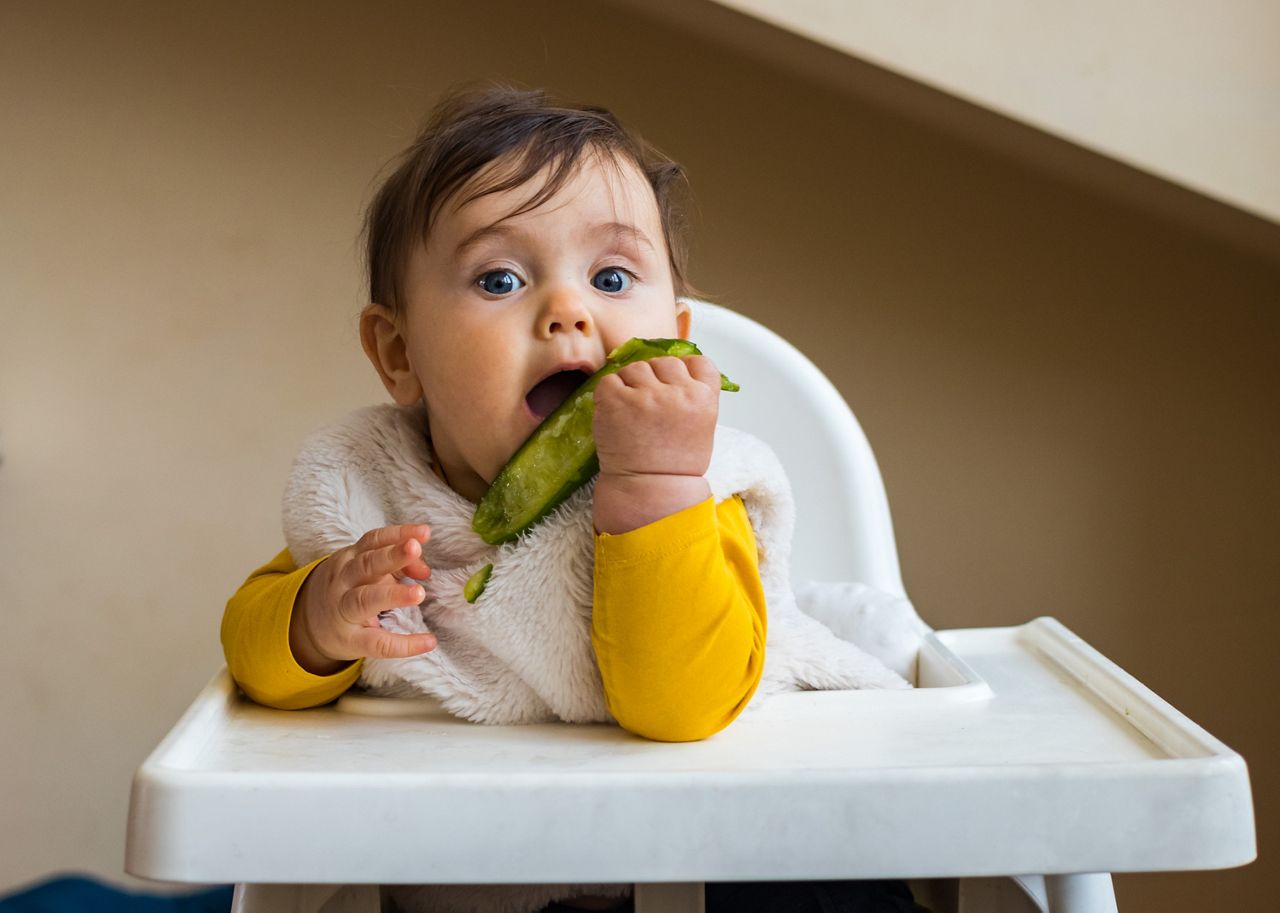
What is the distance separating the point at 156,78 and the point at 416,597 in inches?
47.2

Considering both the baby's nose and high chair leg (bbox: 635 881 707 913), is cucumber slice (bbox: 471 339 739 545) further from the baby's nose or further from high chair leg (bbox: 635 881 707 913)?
high chair leg (bbox: 635 881 707 913)

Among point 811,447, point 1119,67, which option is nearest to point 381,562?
point 811,447

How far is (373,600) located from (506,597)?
3.2 inches

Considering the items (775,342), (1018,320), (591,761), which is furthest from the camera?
(1018,320)

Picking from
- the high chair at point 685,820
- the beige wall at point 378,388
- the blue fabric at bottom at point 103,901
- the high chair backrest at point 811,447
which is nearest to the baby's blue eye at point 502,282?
the high chair at point 685,820

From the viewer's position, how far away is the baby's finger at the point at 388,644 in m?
0.65

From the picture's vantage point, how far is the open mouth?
0.75 metres

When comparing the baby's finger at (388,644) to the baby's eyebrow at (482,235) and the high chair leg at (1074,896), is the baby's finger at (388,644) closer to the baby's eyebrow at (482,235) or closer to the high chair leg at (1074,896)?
the baby's eyebrow at (482,235)

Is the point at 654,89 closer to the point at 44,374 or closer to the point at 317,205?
the point at 317,205

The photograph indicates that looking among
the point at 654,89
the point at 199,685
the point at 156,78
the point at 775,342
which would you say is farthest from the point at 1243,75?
the point at 199,685

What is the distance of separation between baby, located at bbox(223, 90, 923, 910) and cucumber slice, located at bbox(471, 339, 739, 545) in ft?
0.04

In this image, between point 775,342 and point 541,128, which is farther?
point 775,342

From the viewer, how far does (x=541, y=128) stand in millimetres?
802

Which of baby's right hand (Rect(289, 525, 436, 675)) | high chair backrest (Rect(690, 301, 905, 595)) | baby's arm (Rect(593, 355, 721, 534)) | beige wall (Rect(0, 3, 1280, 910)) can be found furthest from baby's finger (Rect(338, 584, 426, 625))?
beige wall (Rect(0, 3, 1280, 910))
